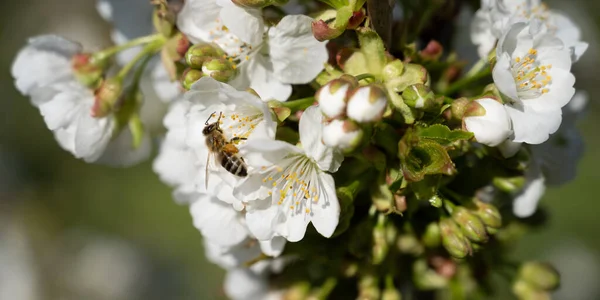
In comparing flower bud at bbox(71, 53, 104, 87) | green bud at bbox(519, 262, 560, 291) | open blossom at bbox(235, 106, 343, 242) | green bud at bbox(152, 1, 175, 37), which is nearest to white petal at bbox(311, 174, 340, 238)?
open blossom at bbox(235, 106, 343, 242)

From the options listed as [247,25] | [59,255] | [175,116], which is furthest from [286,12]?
[59,255]

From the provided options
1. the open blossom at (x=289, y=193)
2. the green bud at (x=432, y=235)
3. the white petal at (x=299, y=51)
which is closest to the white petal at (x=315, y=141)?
the open blossom at (x=289, y=193)

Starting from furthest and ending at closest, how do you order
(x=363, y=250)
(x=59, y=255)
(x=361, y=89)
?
(x=59, y=255)
(x=363, y=250)
(x=361, y=89)

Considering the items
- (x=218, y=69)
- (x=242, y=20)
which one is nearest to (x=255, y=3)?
(x=242, y=20)

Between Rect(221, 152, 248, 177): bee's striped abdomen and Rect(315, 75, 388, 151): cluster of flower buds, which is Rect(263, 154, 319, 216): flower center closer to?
Rect(221, 152, 248, 177): bee's striped abdomen

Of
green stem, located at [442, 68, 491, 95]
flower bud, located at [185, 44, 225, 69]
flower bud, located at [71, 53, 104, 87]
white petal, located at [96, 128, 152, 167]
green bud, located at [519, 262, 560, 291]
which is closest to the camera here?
flower bud, located at [185, 44, 225, 69]

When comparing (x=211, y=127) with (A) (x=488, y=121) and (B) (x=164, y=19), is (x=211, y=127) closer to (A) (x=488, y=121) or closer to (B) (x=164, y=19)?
(B) (x=164, y=19)

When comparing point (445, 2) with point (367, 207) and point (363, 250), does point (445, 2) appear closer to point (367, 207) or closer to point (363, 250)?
point (367, 207)
